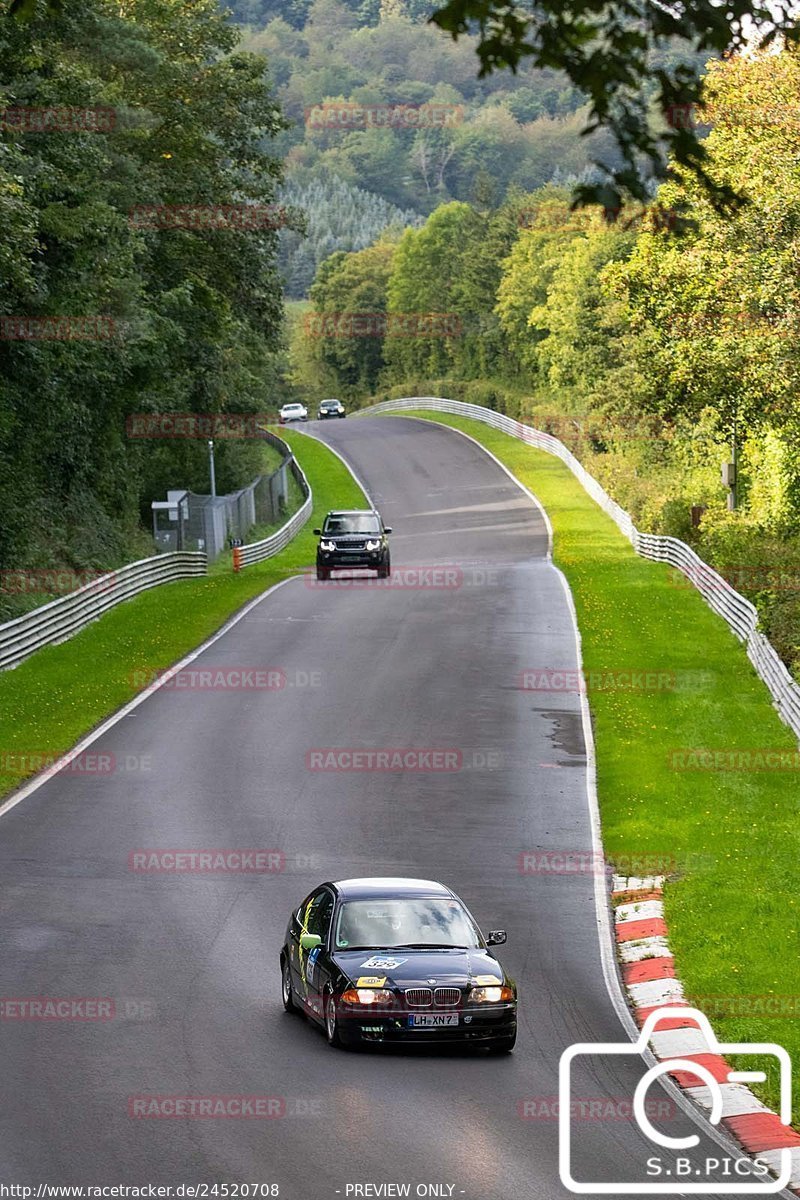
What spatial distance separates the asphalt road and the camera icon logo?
143mm

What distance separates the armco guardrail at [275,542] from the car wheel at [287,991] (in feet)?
143

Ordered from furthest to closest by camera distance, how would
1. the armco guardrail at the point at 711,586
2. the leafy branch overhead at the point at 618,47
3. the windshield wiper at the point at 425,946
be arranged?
1. the armco guardrail at the point at 711,586
2. the windshield wiper at the point at 425,946
3. the leafy branch overhead at the point at 618,47

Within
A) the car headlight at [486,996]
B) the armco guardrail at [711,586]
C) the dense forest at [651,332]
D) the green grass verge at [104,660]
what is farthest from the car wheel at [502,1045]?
the armco guardrail at [711,586]

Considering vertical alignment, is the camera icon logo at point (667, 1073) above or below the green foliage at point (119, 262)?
below

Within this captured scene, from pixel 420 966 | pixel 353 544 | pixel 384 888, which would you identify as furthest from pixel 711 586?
pixel 420 966

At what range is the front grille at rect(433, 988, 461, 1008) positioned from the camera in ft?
43.7

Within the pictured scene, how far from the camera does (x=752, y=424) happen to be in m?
42.5

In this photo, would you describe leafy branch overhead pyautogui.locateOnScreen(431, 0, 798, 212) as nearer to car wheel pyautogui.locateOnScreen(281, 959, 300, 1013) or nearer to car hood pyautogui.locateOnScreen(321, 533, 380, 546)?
car wheel pyautogui.locateOnScreen(281, 959, 300, 1013)

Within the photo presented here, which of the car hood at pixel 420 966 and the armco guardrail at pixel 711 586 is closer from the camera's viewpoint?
the car hood at pixel 420 966

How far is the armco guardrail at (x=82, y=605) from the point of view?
35.6 metres

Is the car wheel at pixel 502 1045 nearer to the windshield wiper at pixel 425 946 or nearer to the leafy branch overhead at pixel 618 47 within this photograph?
the windshield wiper at pixel 425 946

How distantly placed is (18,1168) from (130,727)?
19.1m

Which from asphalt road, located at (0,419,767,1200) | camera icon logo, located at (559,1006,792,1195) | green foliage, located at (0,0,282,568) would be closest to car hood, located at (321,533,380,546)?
green foliage, located at (0,0,282,568)

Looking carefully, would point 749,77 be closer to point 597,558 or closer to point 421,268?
point 597,558
